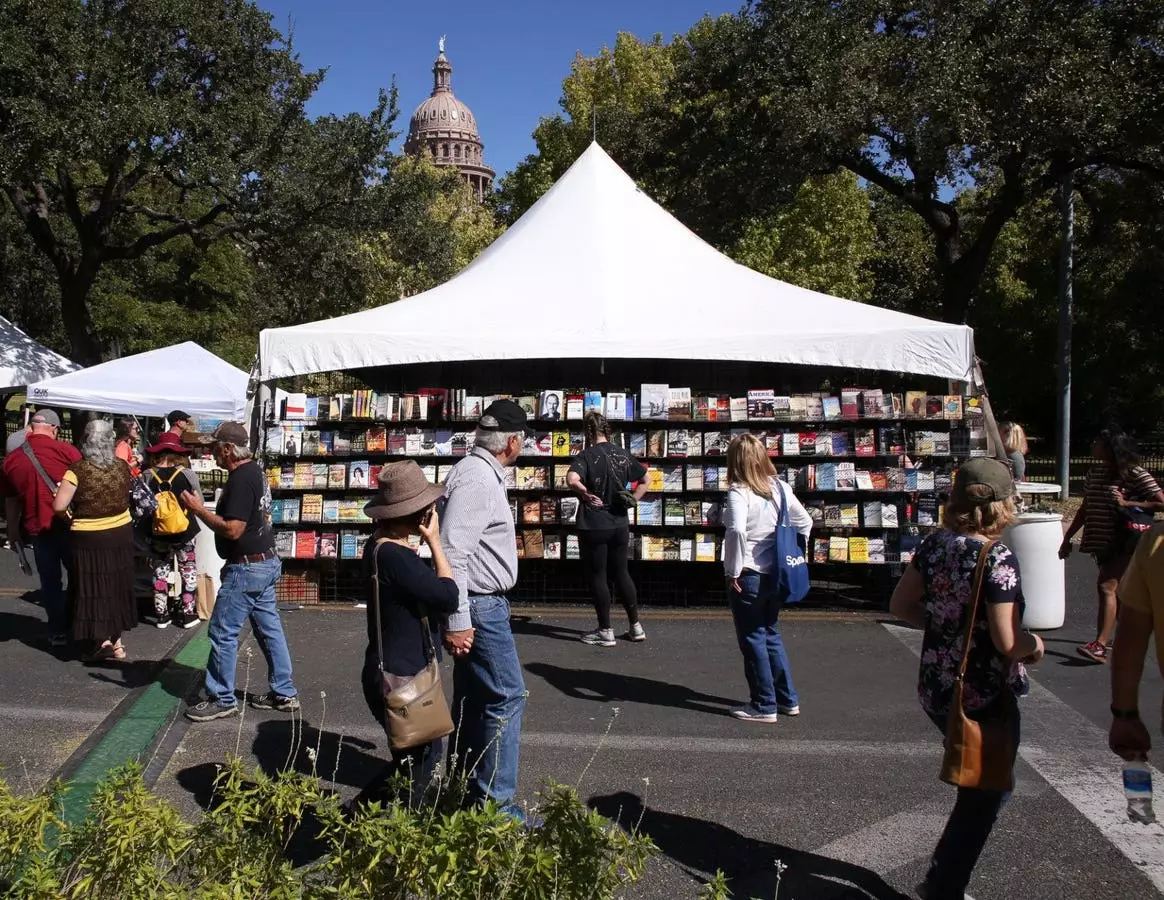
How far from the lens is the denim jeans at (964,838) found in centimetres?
370

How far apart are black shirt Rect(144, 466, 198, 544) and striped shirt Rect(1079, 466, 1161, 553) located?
675 centimetres

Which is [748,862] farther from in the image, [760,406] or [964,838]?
[760,406]

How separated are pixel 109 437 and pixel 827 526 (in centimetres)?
609

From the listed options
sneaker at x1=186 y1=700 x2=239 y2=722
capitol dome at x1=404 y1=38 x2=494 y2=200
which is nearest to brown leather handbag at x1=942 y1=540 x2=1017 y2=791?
sneaker at x1=186 y1=700 x2=239 y2=722

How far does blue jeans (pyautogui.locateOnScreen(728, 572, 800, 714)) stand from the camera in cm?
610

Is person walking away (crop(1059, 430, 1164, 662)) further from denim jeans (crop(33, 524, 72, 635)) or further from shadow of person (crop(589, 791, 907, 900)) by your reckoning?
denim jeans (crop(33, 524, 72, 635))

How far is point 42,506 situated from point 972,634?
22.8 feet

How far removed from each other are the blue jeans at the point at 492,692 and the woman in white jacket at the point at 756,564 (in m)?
2.02

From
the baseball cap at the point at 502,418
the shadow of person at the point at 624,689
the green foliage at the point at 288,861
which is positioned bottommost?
the shadow of person at the point at 624,689

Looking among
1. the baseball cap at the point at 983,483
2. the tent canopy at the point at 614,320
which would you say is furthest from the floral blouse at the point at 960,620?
the tent canopy at the point at 614,320

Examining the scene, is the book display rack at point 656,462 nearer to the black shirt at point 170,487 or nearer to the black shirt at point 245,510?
the black shirt at point 170,487

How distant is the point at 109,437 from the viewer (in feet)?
24.6

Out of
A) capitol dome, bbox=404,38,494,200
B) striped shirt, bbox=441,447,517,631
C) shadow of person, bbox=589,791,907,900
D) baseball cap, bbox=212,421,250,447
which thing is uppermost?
capitol dome, bbox=404,38,494,200

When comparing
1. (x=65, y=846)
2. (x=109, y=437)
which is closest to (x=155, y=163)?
(x=109, y=437)
